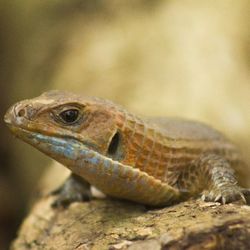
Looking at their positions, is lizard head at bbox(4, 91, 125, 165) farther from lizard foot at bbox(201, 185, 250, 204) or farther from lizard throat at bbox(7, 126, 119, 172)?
lizard foot at bbox(201, 185, 250, 204)

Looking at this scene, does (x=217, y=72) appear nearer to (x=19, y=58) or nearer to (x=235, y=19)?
(x=235, y=19)

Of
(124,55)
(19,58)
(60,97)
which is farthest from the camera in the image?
(19,58)

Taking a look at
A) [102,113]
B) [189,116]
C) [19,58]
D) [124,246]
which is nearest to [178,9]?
[189,116]

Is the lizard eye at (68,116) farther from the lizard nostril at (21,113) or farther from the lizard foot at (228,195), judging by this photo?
the lizard foot at (228,195)

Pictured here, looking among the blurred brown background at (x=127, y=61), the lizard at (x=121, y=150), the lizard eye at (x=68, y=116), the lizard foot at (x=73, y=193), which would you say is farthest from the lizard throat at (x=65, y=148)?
the blurred brown background at (x=127, y=61)

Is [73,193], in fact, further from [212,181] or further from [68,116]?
[212,181]

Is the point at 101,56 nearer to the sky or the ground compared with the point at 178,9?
nearer to the ground

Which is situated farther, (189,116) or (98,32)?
(98,32)
